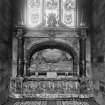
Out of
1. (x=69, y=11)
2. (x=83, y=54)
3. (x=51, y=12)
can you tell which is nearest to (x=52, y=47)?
(x=83, y=54)

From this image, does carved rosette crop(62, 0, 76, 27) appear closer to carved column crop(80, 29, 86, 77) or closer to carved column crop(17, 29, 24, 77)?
carved column crop(80, 29, 86, 77)

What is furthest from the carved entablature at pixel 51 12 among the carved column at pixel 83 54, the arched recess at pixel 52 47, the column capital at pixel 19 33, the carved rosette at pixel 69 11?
the arched recess at pixel 52 47

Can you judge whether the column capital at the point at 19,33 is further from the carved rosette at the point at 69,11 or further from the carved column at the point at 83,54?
the carved column at the point at 83,54

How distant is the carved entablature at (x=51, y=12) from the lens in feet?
21.9

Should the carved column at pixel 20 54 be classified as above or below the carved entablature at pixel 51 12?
below

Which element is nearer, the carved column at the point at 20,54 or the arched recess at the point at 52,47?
the carved column at the point at 20,54

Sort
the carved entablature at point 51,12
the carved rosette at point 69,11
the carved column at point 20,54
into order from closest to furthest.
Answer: the carved column at point 20,54 < the carved entablature at point 51,12 < the carved rosette at point 69,11

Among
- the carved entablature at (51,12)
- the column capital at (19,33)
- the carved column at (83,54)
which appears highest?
the carved entablature at (51,12)

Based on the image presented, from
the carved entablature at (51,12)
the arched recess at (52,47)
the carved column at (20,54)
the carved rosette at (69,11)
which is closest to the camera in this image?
the carved column at (20,54)

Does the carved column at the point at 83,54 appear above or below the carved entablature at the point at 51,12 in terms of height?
below

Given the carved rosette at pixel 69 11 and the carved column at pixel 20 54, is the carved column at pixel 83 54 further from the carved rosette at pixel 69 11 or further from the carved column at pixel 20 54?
the carved column at pixel 20 54

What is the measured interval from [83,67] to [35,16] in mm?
3814

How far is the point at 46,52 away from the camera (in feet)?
22.7

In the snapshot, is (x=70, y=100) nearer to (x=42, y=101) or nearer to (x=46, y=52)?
(x=42, y=101)
